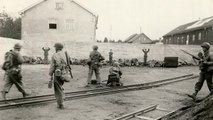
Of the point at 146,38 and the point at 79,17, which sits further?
the point at 146,38

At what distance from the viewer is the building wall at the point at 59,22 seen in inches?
1248

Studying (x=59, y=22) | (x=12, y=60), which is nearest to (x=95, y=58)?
(x=12, y=60)

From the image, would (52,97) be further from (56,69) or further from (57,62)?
(57,62)

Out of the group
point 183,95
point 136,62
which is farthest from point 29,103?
point 136,62

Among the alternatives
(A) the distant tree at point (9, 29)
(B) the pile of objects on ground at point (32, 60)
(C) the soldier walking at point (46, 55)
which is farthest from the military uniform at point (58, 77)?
(A) the distant tree at point (9, 29)

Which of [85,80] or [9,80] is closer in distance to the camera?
[9,80]

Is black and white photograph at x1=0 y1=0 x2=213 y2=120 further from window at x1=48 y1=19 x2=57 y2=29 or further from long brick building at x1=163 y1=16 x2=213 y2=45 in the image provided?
long brick building at x1=163 y1=16 x2=213 y2=45

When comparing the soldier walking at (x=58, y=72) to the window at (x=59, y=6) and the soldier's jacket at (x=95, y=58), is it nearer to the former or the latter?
the soldier's jacket at (x=95, y=58)

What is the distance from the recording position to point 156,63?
26.1 m

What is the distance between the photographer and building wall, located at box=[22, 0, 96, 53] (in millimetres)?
31703

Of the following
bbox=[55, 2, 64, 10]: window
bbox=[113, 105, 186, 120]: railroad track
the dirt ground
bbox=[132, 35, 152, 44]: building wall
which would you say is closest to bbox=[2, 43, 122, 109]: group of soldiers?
the dirt ground

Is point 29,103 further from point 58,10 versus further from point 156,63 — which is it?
point 58,10

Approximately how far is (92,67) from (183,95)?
13.7 ft

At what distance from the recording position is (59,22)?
3241cm
